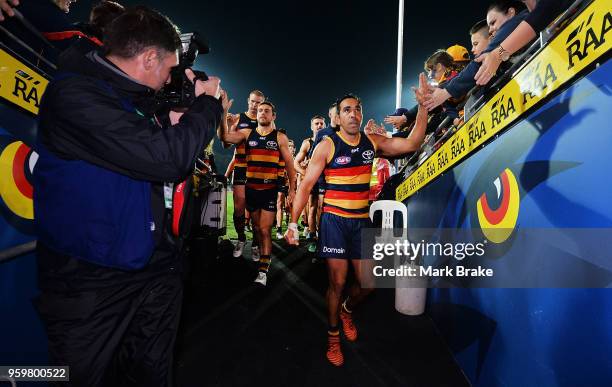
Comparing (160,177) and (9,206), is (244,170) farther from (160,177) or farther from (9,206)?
(160,177)

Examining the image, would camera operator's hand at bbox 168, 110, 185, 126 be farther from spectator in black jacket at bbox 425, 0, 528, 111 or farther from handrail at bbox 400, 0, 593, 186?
spectator in black jacket at bbox 425, 0, 528, 111

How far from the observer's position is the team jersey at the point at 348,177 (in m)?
3.11

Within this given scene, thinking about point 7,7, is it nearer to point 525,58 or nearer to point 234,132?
point 525,58

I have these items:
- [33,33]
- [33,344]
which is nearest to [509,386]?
[33,344]

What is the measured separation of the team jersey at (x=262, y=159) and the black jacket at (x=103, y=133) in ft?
13.1

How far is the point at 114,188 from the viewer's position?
120 cm

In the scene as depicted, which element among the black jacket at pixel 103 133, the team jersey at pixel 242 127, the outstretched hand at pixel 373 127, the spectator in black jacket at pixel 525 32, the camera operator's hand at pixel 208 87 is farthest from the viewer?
the team jersey at pixel 242 127

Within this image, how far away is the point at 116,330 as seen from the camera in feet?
4.20

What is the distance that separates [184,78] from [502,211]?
2.14 metres

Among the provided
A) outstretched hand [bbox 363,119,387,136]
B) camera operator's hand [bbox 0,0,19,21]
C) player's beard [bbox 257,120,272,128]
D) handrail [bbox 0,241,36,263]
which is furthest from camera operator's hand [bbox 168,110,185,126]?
player's beard [bbox 257,120,272,128]

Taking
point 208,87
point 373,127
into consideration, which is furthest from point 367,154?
point 208,87

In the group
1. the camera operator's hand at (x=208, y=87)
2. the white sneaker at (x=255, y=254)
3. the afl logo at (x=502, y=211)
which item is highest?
the camera operator's hand at (x=208, y=87)

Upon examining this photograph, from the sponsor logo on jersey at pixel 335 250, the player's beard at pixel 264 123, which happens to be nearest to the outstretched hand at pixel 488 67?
the sponsor logo on jersey at pixel 335 250

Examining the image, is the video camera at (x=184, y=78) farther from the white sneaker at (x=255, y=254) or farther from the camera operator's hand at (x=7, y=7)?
the white sneaker at (x=255, y=254)
